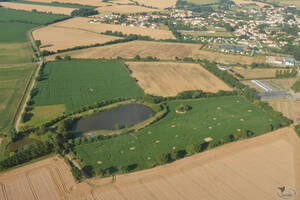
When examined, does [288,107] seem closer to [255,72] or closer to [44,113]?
[255,72]

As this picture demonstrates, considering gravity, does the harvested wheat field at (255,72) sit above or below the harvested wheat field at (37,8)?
below

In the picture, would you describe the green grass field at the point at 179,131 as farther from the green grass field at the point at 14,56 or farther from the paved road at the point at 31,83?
the green grass field at the point at 14,56

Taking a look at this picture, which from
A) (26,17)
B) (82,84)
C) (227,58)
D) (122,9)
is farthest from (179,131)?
(122,9)

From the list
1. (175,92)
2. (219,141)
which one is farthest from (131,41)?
(219,141)

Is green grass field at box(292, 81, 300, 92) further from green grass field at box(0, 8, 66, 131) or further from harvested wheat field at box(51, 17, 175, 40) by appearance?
green grass field at box(0, 8, 66, 131)

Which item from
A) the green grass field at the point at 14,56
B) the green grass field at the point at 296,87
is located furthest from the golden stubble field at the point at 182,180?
the green grass field at the point at 296,87

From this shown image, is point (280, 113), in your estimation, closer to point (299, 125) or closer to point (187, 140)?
point (299, 125)

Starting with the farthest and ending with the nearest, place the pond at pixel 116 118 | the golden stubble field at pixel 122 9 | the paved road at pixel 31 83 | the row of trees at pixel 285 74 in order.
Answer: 1. the golden stubble field at pixel 122 9
2. the row of trees at pixel 285 74
3. the paved road at pixel 31 83
4. the pond at pixel 116 118

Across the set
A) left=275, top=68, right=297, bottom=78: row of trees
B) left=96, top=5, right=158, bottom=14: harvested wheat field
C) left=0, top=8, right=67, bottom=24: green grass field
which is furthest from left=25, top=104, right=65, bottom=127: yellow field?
left=96, top=5, right=158, bottom=14: harvested wheat field
